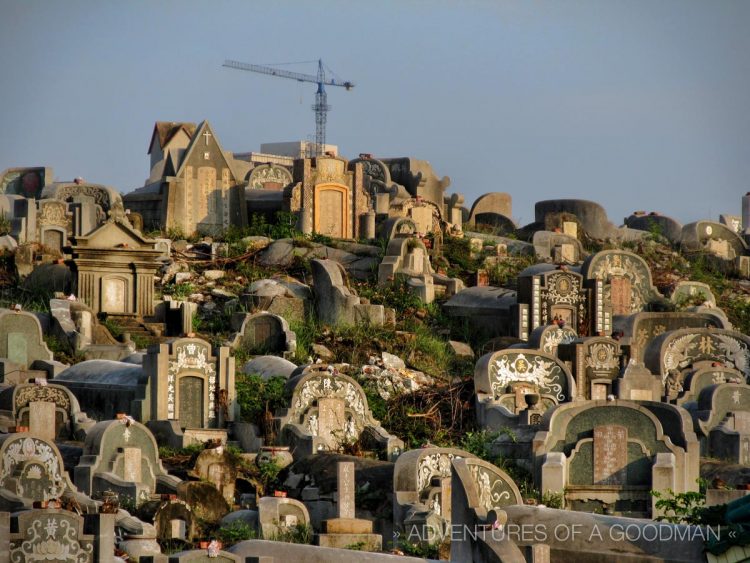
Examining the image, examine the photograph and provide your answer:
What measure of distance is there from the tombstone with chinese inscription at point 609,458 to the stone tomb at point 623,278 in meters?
12.6

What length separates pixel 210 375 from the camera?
120ft

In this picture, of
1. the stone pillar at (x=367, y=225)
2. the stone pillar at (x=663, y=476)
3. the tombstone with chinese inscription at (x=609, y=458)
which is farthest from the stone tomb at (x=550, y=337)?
the stone pillar at (x=367, y=225)

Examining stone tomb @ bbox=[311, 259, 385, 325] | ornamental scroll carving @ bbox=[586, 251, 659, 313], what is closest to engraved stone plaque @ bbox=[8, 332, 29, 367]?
stone tomb @ bbox=[311, 259, 385, 325]

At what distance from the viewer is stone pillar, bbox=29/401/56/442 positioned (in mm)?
32938

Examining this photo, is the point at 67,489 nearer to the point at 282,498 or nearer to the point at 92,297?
the point at 282,498

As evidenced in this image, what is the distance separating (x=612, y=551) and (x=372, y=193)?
37.2 m

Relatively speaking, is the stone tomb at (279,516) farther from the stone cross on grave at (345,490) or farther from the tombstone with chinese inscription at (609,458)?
the tombstone with chinese inscription at (609,458)

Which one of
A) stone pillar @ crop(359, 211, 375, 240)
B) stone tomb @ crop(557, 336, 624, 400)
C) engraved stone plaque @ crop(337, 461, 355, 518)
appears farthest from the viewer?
stone pillar @ crop(359, 211, 375, 240)

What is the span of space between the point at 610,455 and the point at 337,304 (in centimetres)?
1261

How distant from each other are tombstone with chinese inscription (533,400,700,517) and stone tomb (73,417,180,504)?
5.94 m

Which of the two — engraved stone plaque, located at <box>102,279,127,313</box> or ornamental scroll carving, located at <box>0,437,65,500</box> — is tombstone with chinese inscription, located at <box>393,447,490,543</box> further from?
engraved stone plaque, located at <box>102,279,127,313</box>

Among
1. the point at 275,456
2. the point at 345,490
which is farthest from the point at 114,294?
the point at 345,490

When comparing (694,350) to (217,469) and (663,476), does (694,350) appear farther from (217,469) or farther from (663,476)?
(217,469)

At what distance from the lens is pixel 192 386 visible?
3650 centimetres
